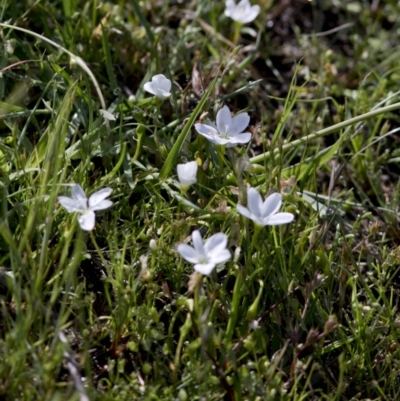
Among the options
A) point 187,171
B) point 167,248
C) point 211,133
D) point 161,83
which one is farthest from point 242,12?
point 167,248

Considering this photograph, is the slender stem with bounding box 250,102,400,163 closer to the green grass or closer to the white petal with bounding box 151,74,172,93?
the green grass

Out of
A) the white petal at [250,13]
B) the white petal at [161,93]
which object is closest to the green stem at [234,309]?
the white petal at [161,93]

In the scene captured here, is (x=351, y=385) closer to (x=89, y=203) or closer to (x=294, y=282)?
(x=294, y=282)

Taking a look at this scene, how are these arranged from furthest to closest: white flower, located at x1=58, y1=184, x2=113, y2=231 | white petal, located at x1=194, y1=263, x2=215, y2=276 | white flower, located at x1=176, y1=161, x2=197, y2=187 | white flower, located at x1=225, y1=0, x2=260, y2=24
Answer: white flower, located at x1=225, y1=0, x2=260, y2=24 < white flower, located at x1=176, y1=161, x2=197, y2=187 < white flower, located at x1=58, y1=184, x2=113, y2=231 < white petal, located at x1=194, y1=263, x2=215, y2=276

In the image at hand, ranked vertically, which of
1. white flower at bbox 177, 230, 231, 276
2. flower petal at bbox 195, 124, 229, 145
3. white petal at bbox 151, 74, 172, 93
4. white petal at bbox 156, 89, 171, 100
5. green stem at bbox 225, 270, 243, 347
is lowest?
green stem at bbox 225, 270, 243, 347

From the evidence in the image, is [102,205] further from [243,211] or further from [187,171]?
[243,211]

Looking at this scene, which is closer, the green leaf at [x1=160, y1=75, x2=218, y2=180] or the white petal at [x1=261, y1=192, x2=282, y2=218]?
the white petal at [x1=261, y1=192, x2=282, y2=218]

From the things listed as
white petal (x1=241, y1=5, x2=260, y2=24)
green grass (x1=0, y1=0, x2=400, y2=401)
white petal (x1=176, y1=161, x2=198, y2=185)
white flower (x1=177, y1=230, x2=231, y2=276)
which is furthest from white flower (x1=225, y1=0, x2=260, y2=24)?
white flower (x1=177, y1=230, x2=231, y2=276)
